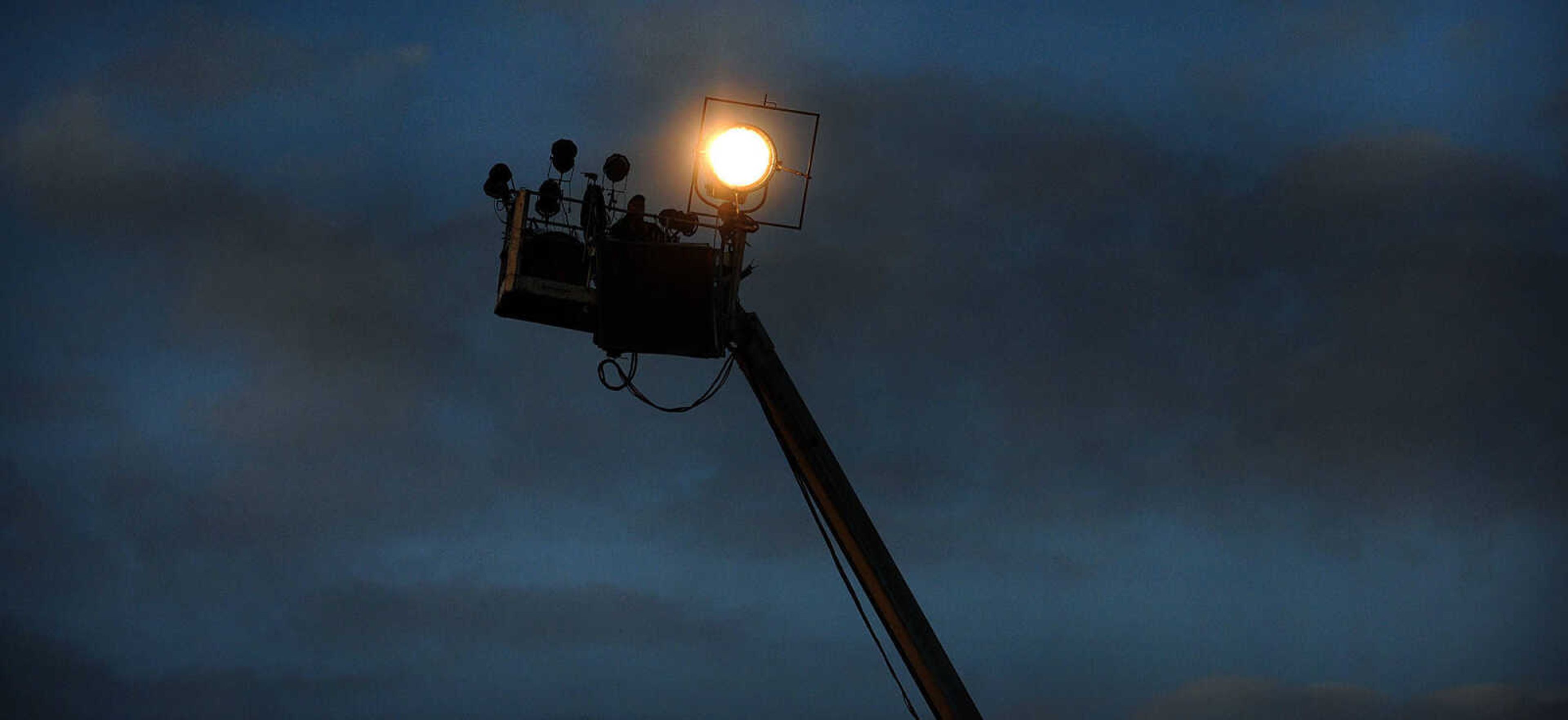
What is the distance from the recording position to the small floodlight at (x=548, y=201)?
1225 cm

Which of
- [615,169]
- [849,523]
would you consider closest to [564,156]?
[615,169]

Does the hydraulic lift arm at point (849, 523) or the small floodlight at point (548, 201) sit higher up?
the small floodlight at point (548, 201)

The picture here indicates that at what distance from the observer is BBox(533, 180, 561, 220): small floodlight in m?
12.2

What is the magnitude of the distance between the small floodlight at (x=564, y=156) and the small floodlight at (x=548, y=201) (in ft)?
1.57

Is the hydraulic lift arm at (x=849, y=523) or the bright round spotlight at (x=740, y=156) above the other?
the bright round spotlight at (x=740, y=156)

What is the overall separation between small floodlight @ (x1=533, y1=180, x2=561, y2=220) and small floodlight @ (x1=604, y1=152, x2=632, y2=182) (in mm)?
A: 591

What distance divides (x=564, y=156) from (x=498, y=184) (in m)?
0.73

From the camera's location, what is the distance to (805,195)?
1206 centimetres

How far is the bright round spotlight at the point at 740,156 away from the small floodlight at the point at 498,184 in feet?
7.38

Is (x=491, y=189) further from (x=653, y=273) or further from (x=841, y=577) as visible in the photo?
(x=841, y=577)

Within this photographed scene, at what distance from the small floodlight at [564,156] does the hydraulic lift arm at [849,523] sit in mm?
2382

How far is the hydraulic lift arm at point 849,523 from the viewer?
12125mm

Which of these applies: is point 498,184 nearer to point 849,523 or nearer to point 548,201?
point 548,201

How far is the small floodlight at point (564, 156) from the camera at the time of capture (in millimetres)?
12812
